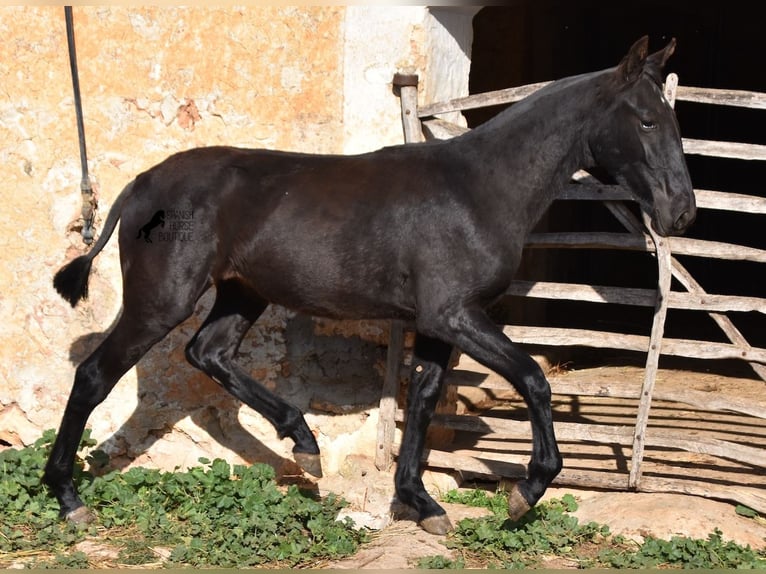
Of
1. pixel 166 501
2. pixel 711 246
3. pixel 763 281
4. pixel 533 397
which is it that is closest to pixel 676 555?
pixel 533 397

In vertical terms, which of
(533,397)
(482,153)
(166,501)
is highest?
(482,153)

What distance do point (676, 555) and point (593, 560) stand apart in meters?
0.40

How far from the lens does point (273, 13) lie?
598cm

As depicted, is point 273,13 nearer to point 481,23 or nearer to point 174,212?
point 174,212

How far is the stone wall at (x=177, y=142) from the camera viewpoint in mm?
5977

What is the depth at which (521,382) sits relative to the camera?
4.82 metres

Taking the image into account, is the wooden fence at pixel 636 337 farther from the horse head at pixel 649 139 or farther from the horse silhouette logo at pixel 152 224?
the horse silhouette logo at pixel 152 224

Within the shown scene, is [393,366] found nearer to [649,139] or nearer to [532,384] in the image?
[532,384]

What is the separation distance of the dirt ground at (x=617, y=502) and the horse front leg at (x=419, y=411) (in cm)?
20

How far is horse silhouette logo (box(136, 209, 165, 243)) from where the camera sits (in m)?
5.31

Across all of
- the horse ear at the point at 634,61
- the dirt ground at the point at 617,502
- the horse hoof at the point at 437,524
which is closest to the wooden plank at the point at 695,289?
the dirt ground at the point at 617,502

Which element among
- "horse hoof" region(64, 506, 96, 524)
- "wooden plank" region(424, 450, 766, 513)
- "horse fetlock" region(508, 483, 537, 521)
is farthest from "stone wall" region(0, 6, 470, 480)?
"horse fetlock" region(508, 483, 537, 521)

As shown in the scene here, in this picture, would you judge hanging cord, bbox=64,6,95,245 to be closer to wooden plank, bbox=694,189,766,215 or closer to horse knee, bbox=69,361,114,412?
horse knee, bbox=69,361,114,412

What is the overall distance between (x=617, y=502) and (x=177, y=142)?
3284mm
